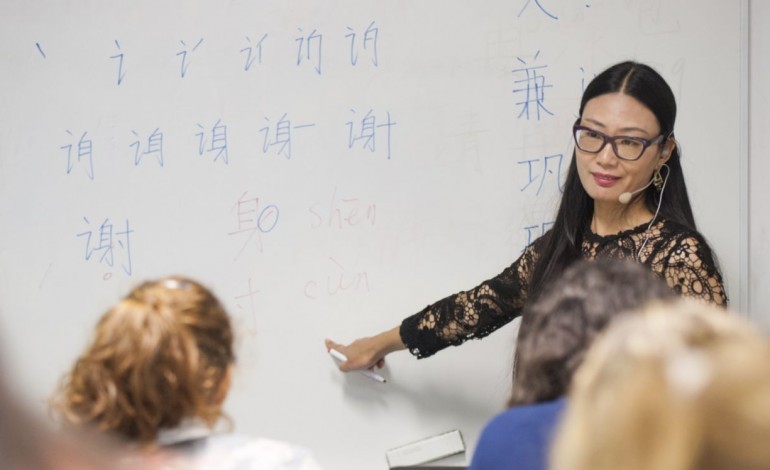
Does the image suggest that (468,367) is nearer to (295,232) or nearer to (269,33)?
(295,232)

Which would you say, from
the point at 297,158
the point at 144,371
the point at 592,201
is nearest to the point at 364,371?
the point at 297,158

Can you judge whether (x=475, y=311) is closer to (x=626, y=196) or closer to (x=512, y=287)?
(x=512, y=287)

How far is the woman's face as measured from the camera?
1698 millimetres

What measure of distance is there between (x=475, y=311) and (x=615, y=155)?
0.42 m

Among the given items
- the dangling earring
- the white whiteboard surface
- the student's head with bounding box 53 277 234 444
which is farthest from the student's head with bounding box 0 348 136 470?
the white whiteboard surface

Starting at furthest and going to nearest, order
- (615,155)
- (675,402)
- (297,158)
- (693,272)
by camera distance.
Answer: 1. (297,158)
2. (615,155)
3. (693,272)
4. (675,402)

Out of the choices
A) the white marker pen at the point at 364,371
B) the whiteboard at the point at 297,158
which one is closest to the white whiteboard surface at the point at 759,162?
the whiteboard at the point at 297,158

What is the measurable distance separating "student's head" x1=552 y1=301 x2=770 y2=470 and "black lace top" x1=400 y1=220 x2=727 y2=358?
836 millimetres

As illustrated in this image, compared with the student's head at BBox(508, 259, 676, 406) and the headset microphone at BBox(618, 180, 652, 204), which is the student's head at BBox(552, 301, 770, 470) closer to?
the student's head at BBox(508, 259, 676, 406)

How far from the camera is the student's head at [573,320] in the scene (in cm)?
107

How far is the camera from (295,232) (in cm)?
200

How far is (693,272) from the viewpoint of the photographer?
1.58 meters

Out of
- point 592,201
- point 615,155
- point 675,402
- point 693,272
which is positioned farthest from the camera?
point 592,201

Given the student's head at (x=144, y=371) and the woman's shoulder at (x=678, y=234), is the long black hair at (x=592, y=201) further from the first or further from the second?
the student's head at (x=144, y=371)
